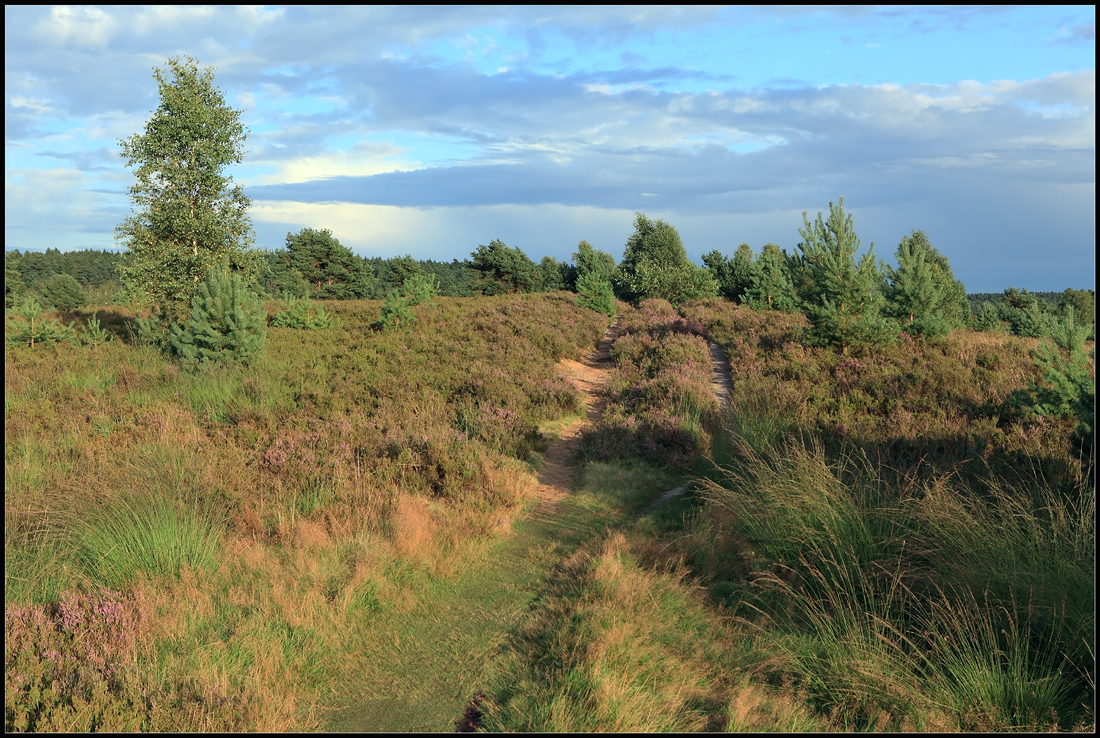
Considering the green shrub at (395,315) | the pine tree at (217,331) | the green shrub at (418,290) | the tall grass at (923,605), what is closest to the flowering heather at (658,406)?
the tall grass at (923,605)

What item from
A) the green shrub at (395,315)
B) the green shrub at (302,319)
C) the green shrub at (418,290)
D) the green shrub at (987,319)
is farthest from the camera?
the green shrub at (987,319)

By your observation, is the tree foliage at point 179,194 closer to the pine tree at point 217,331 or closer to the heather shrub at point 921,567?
the pine tree at point 217,331

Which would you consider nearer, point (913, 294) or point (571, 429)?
point (571, 429)

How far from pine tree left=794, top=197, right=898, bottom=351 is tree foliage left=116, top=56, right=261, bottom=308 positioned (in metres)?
18.1

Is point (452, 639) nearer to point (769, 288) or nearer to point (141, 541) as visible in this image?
point (141, 541)

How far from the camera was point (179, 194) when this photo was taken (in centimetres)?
1920

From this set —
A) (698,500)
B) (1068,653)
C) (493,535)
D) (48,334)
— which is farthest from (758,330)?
(48,334)

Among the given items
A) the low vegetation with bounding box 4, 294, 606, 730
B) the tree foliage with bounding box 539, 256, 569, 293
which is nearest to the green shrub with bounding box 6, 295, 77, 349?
the low vegetation with bounding box 4, 294, 606, 730

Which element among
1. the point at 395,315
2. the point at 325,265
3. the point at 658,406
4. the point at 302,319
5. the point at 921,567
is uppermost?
the point at 325,265

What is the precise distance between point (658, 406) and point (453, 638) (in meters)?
8.37

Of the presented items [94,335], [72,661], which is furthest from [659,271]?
[72,661]

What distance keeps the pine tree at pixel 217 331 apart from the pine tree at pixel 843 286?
14.8 metres

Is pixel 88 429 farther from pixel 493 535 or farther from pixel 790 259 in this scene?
pixel 790 259

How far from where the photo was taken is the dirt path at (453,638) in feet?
13.2
